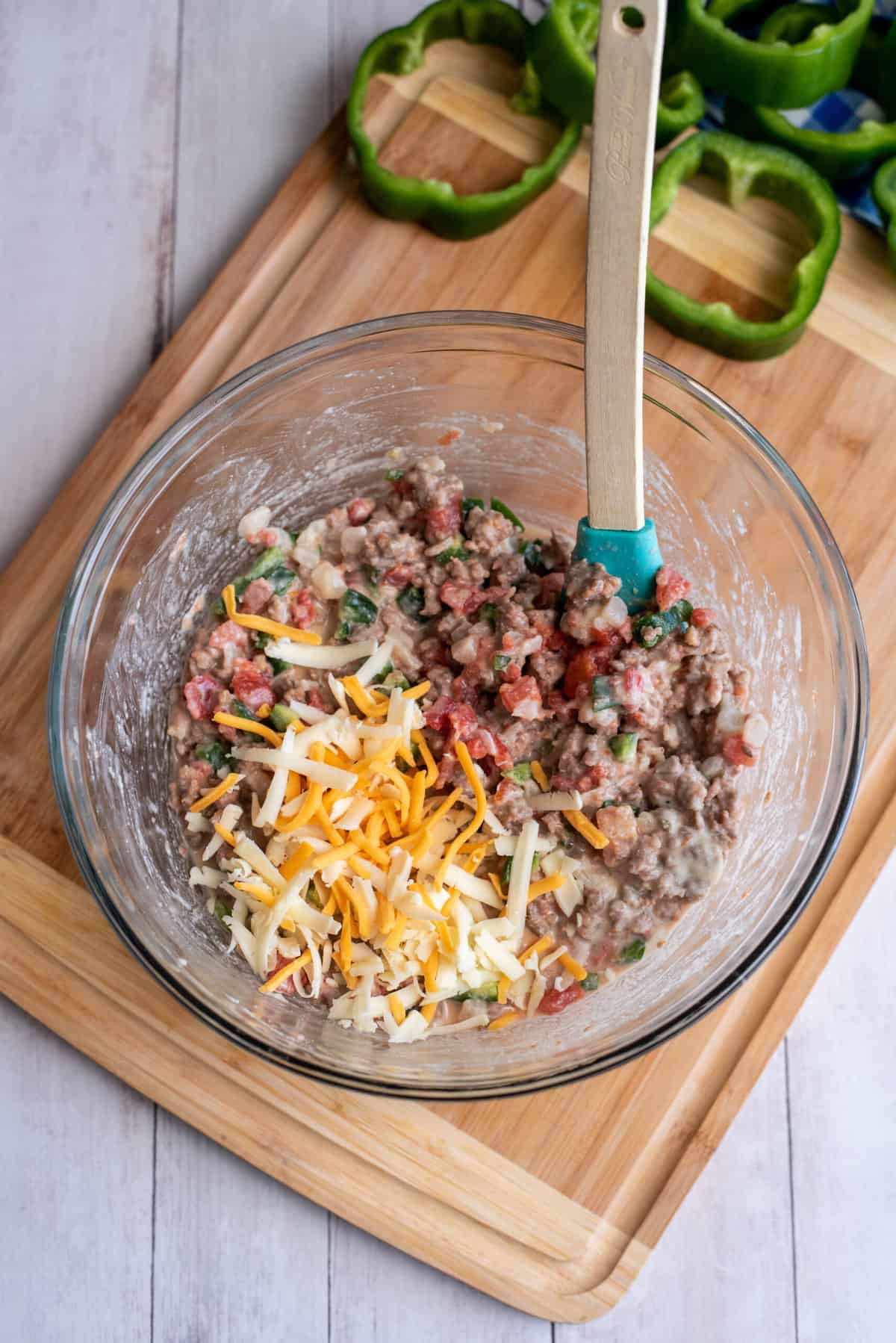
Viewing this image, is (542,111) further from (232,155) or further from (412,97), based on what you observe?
(232,155)

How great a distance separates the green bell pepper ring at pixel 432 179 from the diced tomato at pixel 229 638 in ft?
3.00

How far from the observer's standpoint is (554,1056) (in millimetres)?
1959

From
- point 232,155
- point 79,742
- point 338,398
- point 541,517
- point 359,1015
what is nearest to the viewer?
point 359,1015

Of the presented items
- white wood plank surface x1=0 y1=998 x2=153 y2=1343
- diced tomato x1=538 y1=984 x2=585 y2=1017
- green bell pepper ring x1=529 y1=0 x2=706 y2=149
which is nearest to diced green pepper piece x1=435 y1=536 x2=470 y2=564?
diced tomato x1=538 y1=984 x2=585 y2=1017

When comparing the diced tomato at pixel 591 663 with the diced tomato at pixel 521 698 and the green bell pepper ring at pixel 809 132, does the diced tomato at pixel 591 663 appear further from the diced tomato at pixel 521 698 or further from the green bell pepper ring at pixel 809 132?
the green bell pepper ring at pixel 809 132

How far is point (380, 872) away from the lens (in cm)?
183

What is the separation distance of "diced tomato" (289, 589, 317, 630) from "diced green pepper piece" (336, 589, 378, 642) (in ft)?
0.19

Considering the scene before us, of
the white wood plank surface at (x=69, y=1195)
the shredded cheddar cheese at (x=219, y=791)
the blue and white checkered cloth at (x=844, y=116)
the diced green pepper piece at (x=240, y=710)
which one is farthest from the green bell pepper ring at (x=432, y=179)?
the white wood plank surface at (x=69, y=1195)

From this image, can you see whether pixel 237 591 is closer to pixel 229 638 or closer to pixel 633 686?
pixel 229 638

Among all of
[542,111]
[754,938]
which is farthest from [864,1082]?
[542,111]

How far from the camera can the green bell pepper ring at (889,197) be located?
7.27ft

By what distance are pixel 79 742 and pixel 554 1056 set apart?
1.01 metres

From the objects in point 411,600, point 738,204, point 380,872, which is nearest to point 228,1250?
point 380,872

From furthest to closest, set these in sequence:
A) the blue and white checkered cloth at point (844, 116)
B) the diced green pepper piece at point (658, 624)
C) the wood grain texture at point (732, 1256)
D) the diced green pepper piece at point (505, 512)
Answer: the blue and white checkered cloth at point (844, 116)
the wood grain texture at point (732, 1256)
the diced green pepper piece at point (505, 512)
the diced green pepper piece at point (658, 624)
